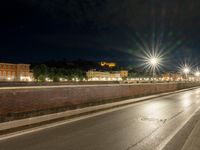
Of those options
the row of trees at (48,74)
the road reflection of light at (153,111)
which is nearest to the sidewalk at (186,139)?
the road reflection of light at (153,111)

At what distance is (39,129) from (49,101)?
5.43 meters

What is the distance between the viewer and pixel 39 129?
11.1m

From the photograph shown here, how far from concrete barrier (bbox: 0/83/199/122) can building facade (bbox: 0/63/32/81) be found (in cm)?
11843

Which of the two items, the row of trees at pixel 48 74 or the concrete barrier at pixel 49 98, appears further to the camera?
the row of trees at pixel 48 74

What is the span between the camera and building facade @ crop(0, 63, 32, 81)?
13588 centimetres

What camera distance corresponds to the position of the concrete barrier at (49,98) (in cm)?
1338

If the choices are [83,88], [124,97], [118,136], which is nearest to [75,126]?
[118,136]

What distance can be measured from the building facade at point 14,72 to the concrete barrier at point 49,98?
118427mm

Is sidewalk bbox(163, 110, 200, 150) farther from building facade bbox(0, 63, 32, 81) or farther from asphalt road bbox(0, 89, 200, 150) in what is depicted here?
building facade bbox(0, 63, 32, 81)

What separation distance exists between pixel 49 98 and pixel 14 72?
132352mm

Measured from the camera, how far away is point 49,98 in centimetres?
1645

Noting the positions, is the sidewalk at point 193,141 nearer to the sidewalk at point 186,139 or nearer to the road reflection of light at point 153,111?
the sidewalk at point 186,139

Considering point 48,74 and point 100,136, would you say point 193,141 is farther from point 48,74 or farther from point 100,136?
point 48,74

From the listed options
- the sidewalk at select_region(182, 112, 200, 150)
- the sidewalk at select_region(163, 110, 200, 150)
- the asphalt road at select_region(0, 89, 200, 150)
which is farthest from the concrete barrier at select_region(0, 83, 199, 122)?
the sidewalk at select_region(182, 112, 200, 150)
